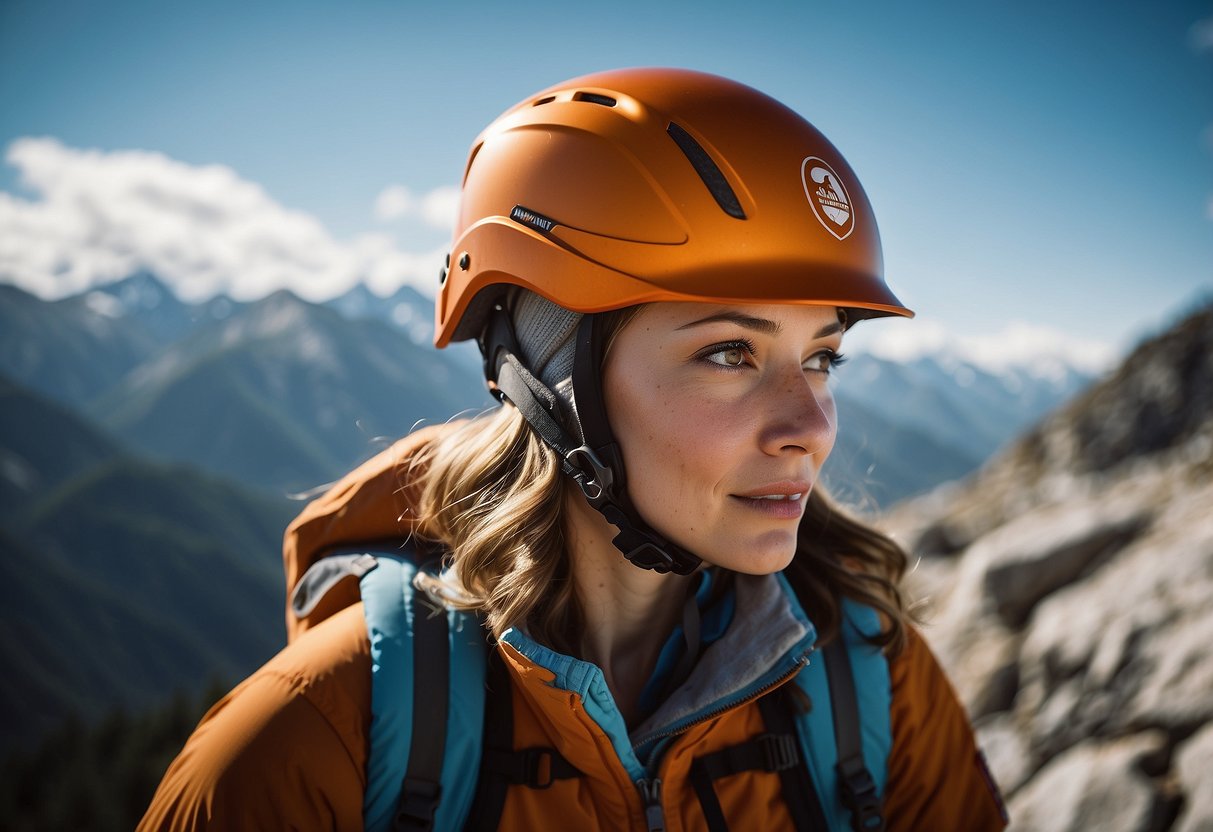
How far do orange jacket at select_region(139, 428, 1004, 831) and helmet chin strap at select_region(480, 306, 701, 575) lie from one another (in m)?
0.45

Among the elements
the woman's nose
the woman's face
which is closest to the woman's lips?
the woman's face

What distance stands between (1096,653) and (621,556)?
17.1 ft

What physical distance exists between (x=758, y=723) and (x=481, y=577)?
3.76 ft

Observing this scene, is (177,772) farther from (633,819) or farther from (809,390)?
(809,390)

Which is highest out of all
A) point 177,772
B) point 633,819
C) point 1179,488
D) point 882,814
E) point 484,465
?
point 484,465

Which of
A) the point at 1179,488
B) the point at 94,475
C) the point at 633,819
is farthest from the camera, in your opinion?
the point at 94,475

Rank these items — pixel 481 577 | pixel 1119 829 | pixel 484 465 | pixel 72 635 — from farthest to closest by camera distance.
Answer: pixel 72 635 < pixel 1119 829 < pixel 484 465 < pixel 481 577

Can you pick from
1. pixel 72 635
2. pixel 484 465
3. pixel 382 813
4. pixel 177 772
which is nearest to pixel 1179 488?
pixel 484 465

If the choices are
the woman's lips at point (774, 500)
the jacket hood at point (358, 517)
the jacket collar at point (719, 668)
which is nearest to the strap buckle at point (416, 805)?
the jacket collar at point (719, 668)

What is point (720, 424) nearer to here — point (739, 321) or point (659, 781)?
point (739, 321)

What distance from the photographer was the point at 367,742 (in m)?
2.25

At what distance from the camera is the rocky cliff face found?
4.70 metres

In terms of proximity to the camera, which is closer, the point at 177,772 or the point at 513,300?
the point at 177,772

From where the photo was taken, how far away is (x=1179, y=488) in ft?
26.8
